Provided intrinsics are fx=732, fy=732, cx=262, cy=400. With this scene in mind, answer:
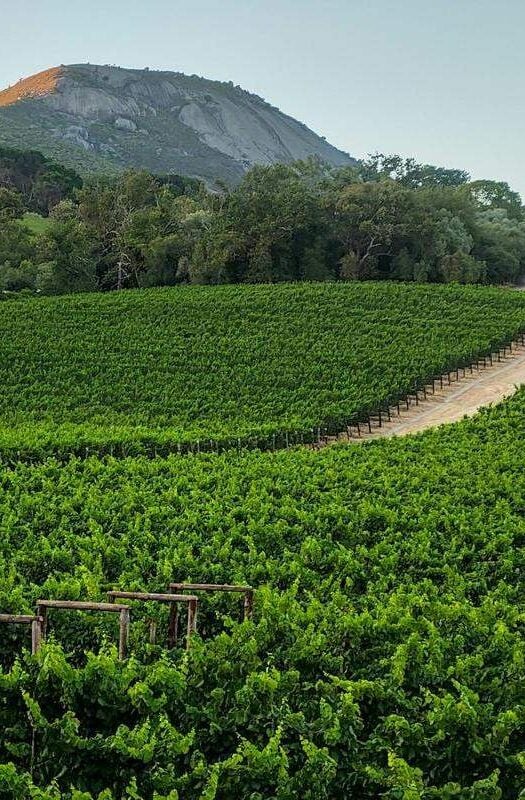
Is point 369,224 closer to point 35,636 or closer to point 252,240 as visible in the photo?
point 252,240

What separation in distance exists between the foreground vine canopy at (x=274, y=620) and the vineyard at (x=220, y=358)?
2.96 feet

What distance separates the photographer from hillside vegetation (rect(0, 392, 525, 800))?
7.62 m

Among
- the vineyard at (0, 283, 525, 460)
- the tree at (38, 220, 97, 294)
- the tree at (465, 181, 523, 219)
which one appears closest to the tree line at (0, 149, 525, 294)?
the tree at (38, 220, 97, 294)

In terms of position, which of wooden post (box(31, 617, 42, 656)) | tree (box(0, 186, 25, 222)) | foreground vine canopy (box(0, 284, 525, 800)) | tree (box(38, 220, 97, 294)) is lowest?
foreground vine canopy (box(0, 284, 525, 800))

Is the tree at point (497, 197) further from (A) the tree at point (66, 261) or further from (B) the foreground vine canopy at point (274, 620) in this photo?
(B) the foreground vine canopy at point (274, 620)

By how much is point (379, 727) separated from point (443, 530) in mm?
9404

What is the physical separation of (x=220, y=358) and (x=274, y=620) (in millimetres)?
33641

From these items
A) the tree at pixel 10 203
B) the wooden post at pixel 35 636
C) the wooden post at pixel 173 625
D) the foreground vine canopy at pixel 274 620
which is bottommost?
the foreground vine canopy at pixel 274 620

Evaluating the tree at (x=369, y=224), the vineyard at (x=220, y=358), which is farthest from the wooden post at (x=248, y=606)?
the tree at (x=369, y=224)

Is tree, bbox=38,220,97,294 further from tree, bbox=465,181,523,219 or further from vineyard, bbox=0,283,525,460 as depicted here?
tree, bbox=465,181,523,219

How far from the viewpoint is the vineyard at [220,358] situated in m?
32.5

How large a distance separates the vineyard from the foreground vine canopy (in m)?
0.90

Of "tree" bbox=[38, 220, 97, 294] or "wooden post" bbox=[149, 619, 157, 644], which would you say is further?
"tree" bbox=[38, 220, 97, 294]

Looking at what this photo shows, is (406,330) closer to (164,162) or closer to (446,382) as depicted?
(446,382)
